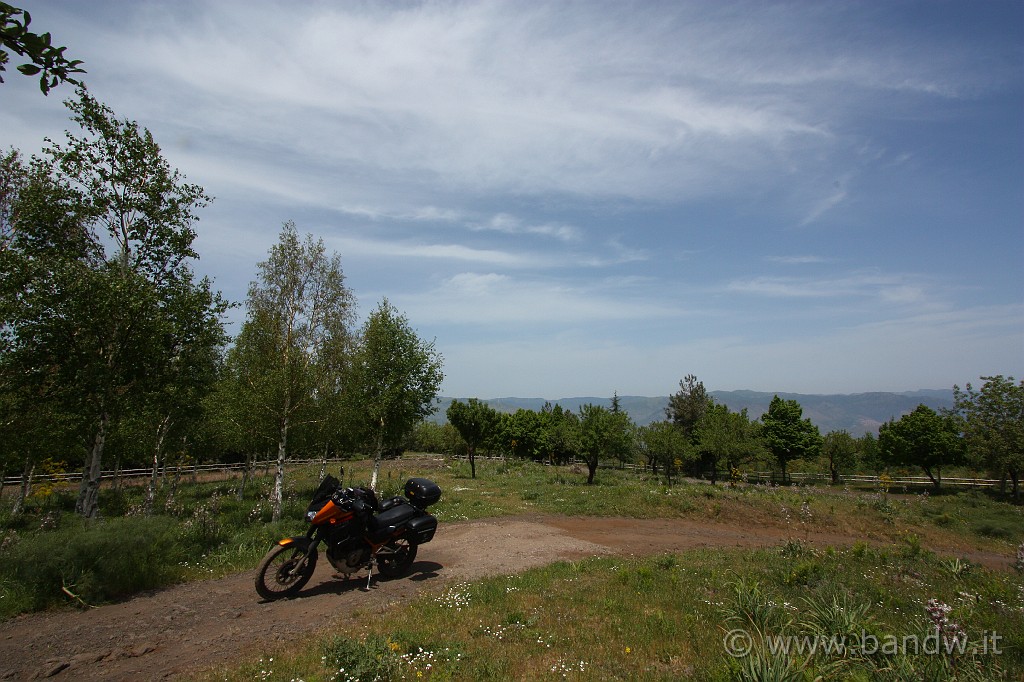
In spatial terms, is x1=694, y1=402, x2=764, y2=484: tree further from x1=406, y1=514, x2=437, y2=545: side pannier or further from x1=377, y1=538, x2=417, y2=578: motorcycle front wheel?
x1=377, y1=538, x2=417, y2=578: motorcycle front wheel

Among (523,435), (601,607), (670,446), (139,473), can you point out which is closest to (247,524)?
(601,607)

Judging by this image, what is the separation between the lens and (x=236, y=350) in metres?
22.4

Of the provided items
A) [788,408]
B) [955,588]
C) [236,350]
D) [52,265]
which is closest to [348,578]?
[52,265]

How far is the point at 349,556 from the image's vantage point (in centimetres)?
973

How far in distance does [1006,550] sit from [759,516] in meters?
8.32

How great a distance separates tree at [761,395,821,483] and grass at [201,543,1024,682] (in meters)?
48.9

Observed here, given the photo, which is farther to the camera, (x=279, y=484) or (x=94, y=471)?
(x=279, y=484)

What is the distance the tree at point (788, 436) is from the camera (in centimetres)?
5522

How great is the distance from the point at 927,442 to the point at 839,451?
793 centimetres

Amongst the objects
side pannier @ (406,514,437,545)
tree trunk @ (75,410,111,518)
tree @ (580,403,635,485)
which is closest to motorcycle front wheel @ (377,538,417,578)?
side pannier @ (406,514,437,545)

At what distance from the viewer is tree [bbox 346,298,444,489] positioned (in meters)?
25.4

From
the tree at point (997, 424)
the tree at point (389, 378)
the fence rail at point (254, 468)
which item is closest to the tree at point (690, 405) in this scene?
the fence rail at point (254, 468)

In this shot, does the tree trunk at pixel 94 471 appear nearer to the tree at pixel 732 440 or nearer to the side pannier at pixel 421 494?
the side pannier at pixel 421 494

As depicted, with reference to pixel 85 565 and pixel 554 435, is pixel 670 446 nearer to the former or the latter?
pixel 554 435
